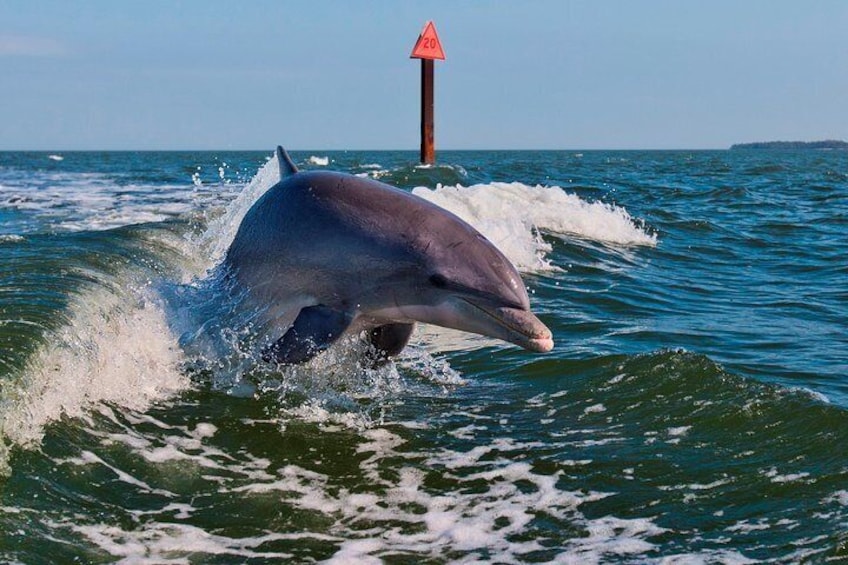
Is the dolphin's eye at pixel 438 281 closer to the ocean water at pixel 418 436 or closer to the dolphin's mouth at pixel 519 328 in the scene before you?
the dolphin's mouth at pixel 519 328

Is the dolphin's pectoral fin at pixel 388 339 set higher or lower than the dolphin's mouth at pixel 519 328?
lower

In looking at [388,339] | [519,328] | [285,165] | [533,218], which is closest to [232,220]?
[285,165]

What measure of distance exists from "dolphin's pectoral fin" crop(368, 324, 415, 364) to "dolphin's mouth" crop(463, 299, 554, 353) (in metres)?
1.21

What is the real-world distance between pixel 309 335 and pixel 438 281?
98cm

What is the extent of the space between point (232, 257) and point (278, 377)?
113 cm

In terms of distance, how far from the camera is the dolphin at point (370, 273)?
6.36m

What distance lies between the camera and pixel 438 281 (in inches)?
256

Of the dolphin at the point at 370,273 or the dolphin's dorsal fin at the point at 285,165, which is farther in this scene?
the dolphin's dorsal fin at the point at 285,165

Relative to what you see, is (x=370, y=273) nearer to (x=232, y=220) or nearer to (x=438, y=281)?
(x=438, y=281)

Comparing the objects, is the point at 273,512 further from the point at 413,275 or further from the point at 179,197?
the point at 179,197

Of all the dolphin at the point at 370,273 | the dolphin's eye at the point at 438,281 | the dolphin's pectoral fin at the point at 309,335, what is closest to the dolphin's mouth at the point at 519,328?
the dolphin at the point at 370,273

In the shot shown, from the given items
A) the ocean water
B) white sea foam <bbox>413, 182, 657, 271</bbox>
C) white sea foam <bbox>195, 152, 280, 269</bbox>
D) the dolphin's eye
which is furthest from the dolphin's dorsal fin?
white sea foam <bbox>413, 182, 657, 271</bbox>
